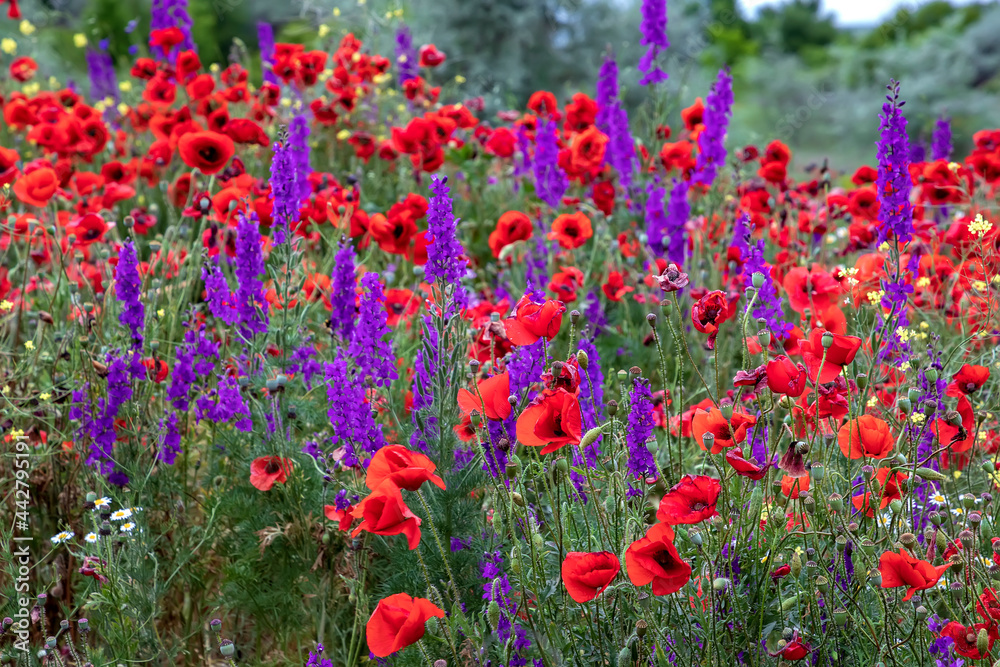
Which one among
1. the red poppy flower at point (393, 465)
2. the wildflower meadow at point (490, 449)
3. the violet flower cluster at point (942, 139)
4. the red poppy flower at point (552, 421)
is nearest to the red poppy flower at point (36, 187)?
the wildflower meadow at point (490, 449)

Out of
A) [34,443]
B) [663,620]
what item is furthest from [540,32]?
[663,620]

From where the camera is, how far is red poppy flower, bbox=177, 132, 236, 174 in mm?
2961

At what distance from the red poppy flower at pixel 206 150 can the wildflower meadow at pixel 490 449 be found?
0.05 ft

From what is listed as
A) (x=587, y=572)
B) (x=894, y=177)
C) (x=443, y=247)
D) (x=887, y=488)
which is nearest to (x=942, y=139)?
(x=894, y=177)

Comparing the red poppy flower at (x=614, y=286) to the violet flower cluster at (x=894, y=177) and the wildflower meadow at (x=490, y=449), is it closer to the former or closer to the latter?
the wildflower meadow at (x=490, y=449)

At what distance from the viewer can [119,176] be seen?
3.74 meters

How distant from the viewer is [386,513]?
4.65 ft

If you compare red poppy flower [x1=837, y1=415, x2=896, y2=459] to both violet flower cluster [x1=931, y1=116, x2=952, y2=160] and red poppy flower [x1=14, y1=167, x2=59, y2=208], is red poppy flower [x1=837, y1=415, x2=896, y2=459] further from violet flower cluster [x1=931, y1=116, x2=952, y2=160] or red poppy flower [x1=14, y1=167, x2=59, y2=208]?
violet flower cluster [x1=931, y1=116, x2=952, y2=160]

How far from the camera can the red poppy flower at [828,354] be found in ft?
5.14

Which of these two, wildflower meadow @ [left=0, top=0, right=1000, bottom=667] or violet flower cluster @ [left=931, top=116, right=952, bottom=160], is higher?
violet flower cluster @ [left=931, top=116, right=952, bottom=160]

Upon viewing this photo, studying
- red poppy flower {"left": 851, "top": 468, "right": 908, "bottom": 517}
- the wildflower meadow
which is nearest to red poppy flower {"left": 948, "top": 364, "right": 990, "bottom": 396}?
the wildflower meadow

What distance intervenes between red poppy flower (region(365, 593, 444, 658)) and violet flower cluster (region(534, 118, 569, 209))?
2.66 metres

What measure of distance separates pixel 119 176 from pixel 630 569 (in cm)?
315

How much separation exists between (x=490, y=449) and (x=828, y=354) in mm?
686
